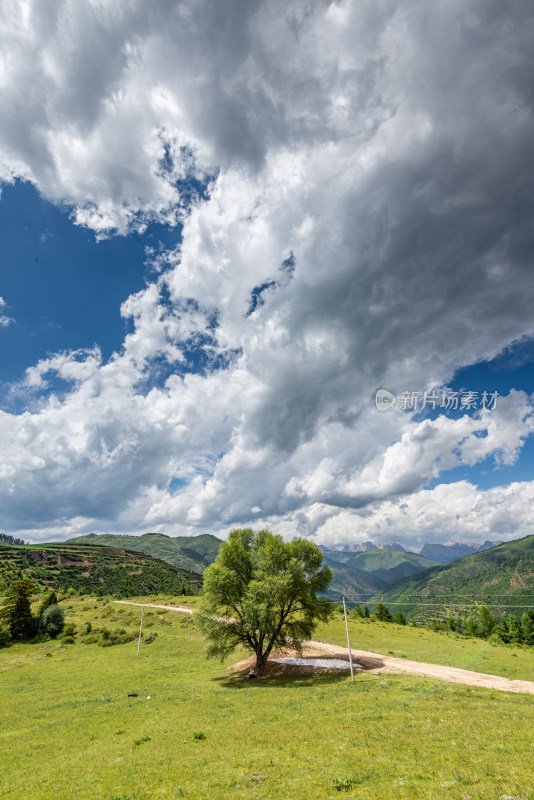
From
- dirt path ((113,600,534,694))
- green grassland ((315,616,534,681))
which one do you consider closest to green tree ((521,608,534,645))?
green grassland ((315,616,534,681))

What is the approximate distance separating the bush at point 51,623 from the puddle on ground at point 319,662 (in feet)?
191

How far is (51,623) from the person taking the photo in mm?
75875

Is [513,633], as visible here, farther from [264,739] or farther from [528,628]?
[264,739]

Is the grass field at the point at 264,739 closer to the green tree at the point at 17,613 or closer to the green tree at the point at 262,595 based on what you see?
the green tree at the point at 262,595

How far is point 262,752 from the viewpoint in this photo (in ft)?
58.1

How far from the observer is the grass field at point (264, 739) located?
13.8 metres

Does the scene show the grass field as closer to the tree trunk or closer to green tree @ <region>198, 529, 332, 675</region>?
the tree trunk

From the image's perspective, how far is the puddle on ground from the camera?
42800mm

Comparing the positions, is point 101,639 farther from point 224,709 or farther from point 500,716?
point 500,716

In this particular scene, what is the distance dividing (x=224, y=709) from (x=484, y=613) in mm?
137320

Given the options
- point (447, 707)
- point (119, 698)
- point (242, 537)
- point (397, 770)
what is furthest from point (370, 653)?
point (397, 770)

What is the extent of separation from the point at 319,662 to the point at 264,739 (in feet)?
103

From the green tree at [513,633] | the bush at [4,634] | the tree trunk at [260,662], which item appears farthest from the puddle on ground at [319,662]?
the green tree at [513,633]

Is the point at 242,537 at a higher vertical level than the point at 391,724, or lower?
higher
